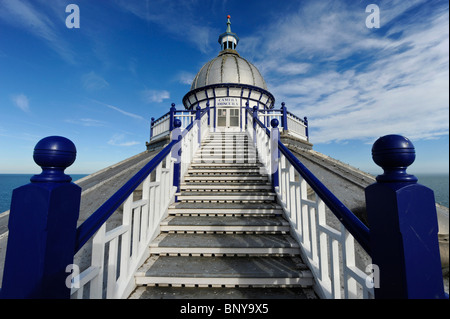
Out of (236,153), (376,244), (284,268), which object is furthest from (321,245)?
(236,153)

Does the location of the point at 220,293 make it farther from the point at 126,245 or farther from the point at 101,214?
the point at 101,214

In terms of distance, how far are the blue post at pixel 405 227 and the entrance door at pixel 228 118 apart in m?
12.0

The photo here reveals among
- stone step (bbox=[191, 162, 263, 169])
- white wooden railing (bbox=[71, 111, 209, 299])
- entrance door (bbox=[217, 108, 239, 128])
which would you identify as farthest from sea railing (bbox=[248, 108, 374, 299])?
entrance door (bbox=[217, 108, 239, 128])

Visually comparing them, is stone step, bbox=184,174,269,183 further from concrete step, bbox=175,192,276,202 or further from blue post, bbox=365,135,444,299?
blue post, bbox=365,135,444,299

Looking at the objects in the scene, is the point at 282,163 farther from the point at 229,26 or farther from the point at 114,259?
the point at 229,26

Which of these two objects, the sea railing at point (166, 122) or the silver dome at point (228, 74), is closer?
the sea railing at point (166, 122)

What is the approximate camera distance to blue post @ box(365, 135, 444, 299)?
3.31 feet

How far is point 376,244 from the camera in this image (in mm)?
1206

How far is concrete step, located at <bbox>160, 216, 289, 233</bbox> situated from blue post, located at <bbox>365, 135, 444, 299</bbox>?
5.84 ft

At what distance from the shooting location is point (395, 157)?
1058 mm

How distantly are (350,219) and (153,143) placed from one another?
10.0 m

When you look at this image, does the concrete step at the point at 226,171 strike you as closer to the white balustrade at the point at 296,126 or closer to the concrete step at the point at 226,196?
the concrete step at the point at 226,196

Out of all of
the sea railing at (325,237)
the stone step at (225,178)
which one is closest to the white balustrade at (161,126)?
the stone step at (225,178)

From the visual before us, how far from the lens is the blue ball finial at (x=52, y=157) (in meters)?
1.11
